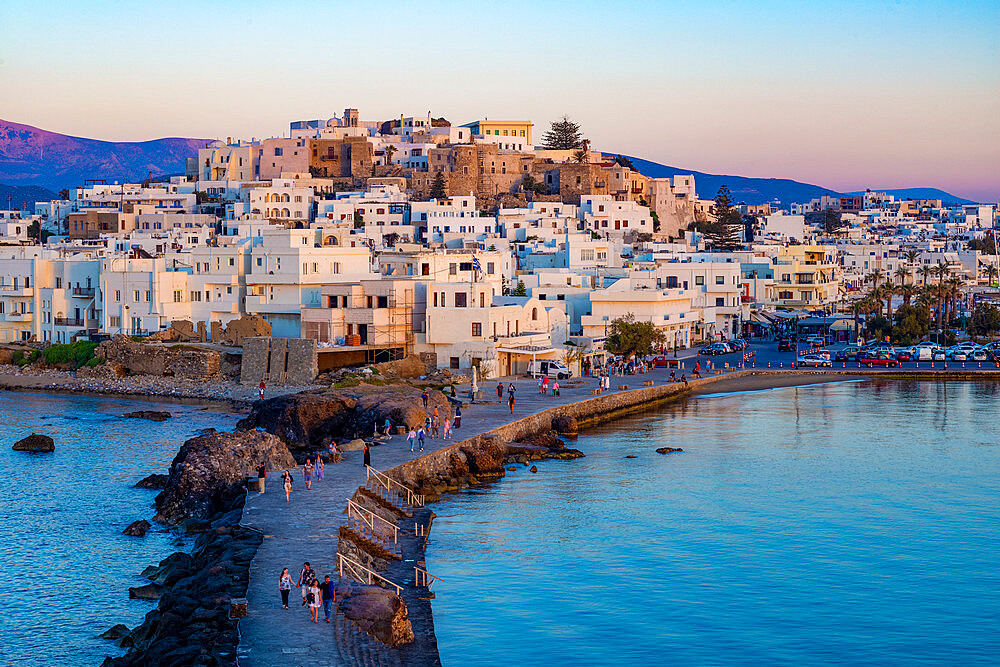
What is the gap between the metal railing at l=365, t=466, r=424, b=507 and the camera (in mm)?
30047

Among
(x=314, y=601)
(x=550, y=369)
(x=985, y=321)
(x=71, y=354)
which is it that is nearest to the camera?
(x=314, y=601)

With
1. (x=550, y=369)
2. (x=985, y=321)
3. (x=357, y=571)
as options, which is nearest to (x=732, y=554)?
(x=357, y=571)

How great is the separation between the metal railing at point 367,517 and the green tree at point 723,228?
2660 inches

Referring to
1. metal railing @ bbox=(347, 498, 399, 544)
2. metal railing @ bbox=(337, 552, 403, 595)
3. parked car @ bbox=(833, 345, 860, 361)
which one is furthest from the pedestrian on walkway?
parked car @ bbox=(833, 345, 860, 361)

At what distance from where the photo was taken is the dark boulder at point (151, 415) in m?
48.5

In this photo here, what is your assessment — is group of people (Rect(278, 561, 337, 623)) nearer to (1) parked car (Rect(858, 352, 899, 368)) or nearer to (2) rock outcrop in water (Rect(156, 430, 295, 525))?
(2) rock outcrop in water (Rect(156, 430, 295, 525))

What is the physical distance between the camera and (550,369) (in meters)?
53.2

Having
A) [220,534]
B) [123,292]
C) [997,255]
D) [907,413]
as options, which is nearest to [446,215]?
[123,292]

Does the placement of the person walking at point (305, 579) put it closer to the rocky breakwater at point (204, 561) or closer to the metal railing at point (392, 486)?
the rocky breakwater at point (204, 561)

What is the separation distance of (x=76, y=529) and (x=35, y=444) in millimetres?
12921

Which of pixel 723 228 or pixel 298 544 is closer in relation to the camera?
pixel 298 544

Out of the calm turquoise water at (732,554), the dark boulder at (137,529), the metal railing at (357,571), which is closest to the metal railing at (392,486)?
the calm turquoise water at (732,554)

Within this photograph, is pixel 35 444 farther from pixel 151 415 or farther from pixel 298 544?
pixel 298 544

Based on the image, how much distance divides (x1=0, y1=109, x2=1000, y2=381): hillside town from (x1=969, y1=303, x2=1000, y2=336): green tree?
1608 millimetres
